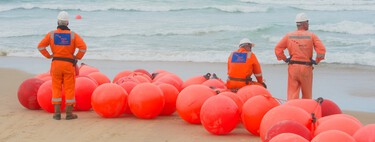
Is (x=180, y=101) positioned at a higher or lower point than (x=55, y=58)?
lower

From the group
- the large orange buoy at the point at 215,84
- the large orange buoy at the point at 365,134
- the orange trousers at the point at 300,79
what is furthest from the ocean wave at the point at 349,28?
the large orange buoy at the point at 365,134

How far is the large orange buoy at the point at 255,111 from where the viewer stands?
8.95 meters

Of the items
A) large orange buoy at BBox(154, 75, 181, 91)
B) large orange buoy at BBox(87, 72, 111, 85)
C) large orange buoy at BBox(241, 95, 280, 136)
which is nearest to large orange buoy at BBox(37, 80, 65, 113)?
large orange buoy at BBox(87, 72, 111, 85)

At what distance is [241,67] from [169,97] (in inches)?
53.5

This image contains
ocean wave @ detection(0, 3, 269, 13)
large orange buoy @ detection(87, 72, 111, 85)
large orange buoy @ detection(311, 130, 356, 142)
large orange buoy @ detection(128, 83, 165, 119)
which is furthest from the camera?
ocean wave @ detection(0, 3, 269, 13)

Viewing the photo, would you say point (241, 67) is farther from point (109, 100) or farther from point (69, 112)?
point (69, 112)

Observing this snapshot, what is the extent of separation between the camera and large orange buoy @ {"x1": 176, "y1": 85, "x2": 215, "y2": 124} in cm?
980

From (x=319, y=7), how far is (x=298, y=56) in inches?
1224

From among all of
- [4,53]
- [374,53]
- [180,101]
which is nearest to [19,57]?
[4,53]

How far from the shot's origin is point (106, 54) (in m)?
23.7

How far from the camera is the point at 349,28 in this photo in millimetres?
29922

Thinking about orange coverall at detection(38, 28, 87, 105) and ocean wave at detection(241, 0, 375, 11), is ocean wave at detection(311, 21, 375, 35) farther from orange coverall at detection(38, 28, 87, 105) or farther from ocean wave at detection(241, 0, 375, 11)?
orange coverall at detection(38, 28, 87, 105)

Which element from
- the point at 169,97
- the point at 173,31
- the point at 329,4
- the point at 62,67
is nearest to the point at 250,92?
the point at 169,97

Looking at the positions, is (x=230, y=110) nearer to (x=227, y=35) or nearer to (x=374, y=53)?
(x=374, y=53)
